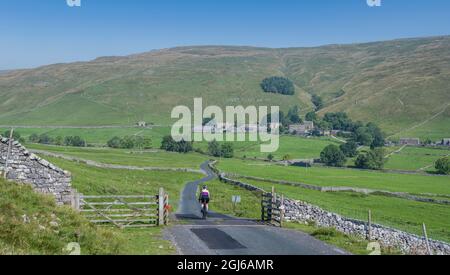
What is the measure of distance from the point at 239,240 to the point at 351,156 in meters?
159

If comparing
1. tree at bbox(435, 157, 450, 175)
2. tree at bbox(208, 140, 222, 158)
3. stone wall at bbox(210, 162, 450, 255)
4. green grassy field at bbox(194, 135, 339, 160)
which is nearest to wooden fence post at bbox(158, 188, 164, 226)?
stone wall at bbox(210, 162, 450, 255)

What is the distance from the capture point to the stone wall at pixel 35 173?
29737mm

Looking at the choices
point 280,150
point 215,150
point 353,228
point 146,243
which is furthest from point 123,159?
point 146,243

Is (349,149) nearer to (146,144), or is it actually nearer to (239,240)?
(146,144)

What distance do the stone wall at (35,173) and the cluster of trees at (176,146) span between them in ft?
499

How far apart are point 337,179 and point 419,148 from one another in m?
81.4

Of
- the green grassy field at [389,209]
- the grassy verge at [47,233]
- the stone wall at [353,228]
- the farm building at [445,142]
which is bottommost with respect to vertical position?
the green grassy field at [389,209]

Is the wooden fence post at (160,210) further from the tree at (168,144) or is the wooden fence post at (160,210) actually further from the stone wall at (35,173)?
the tree at (168,144)

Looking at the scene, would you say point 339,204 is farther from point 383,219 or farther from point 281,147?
point 281,147

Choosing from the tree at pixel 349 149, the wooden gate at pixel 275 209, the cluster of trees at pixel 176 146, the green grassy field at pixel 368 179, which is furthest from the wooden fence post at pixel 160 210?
the cluster of trees at pixel 176 146

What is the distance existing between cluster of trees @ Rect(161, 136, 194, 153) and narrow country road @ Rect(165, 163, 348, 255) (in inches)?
5933
